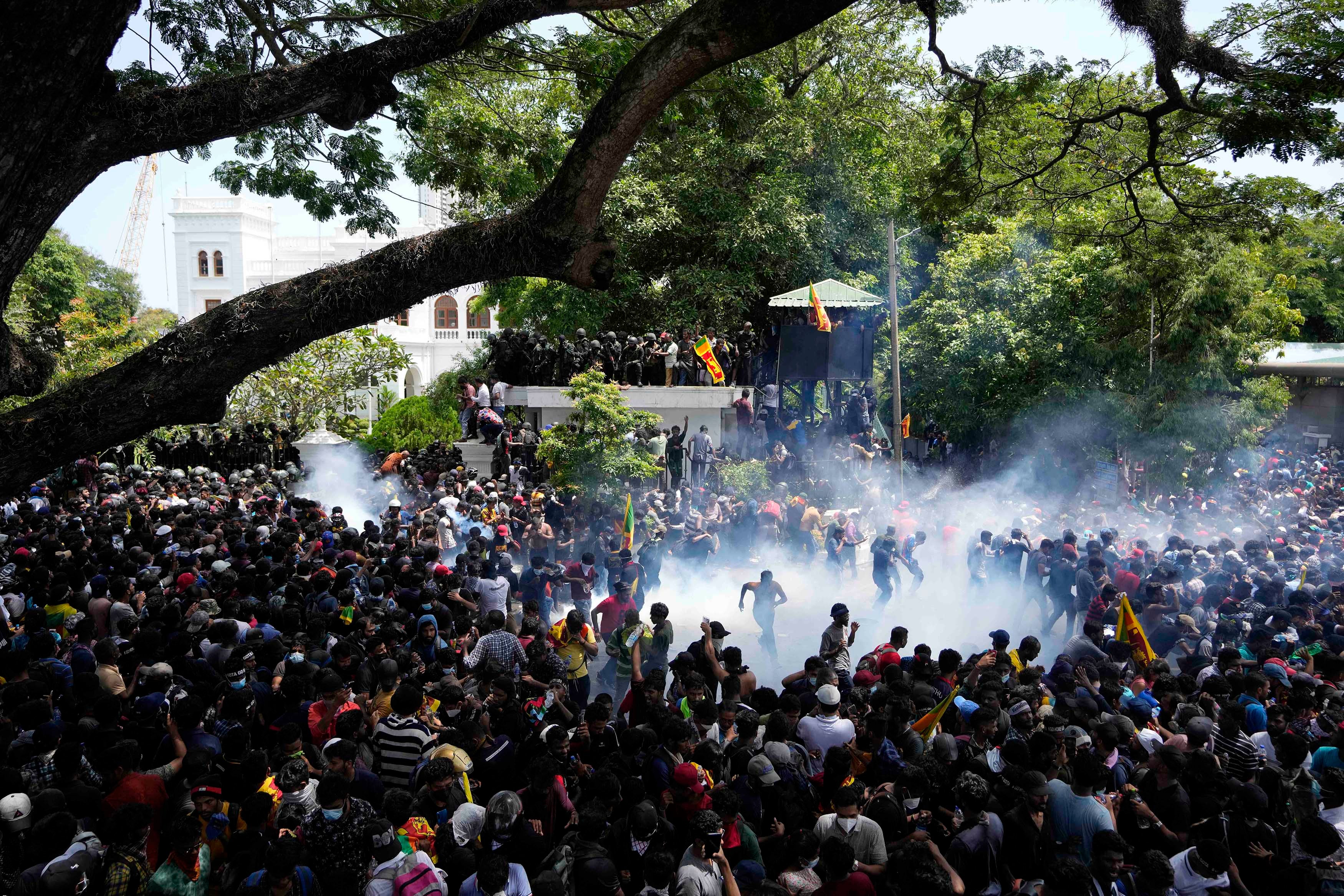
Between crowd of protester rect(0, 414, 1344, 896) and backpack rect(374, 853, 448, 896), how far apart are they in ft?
0.03

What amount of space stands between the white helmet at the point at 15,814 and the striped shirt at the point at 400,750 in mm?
1664

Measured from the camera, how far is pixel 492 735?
5.71 m

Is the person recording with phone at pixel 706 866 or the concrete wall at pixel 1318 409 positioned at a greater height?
the concrete wall at pixel 1318 409

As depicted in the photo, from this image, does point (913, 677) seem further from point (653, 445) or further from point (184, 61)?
point (653, 445)

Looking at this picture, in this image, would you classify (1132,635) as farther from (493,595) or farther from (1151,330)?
(1151,330)

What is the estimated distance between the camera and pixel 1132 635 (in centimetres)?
833

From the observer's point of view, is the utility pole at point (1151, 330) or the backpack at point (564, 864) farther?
the utility pole at point (1151, 330)

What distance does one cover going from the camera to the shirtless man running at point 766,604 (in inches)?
404

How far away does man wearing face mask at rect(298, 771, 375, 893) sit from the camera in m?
4.33

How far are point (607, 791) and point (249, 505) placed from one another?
11.9 metres

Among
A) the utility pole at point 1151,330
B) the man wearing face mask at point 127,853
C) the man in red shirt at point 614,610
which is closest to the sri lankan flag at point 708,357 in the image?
the utility pole at point 1151,330

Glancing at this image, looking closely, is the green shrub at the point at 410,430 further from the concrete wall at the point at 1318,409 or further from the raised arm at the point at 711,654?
the concrete wall at the point at 1318,409

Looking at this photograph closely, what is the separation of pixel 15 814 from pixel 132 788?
50 cm

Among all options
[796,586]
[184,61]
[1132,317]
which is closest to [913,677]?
[796,586]
